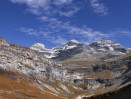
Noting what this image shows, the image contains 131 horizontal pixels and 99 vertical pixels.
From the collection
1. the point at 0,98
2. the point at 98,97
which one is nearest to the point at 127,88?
the point at 98,97

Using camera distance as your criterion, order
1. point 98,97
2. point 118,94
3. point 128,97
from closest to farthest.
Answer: point 128,97 < point 118,94 < point 98,97

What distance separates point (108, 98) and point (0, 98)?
15350 cm

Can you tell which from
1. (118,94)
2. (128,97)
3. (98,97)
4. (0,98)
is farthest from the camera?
(0,98)

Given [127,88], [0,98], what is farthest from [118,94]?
[0,98]

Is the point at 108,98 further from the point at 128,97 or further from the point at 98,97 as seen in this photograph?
the point at 128,97

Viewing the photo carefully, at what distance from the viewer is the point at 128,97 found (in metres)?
49.2

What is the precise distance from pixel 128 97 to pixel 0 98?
159m

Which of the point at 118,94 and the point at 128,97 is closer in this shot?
the point at 128,97

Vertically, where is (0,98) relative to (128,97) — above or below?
above

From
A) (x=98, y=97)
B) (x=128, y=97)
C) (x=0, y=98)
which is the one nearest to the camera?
(x=128, y=97)

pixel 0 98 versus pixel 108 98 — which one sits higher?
A: pixel 0 98

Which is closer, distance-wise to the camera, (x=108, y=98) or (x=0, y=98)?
(x=108, y=98)

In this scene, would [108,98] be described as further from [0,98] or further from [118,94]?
[0,98]

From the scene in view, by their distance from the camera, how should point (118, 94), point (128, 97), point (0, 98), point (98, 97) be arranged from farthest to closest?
1. point (0, 98)
2. point (98, 97)
3. point (118, 94)
4. point (128, 97)
